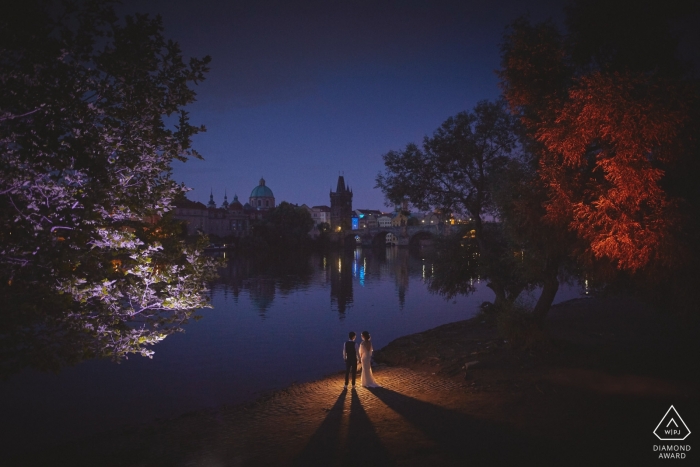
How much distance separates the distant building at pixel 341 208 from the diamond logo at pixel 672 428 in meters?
159

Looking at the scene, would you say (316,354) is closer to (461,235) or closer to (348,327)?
(348,327)

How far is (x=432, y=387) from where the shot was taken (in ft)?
39.7

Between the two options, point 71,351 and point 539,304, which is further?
point 539,304

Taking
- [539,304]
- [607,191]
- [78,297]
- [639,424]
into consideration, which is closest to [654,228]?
[607,191]

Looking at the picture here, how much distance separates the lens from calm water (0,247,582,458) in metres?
13.8

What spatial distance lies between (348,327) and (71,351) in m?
20.8

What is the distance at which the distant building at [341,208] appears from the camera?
558 ft

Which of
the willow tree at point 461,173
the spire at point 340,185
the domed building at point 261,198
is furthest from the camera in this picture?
the domed building at point 261,198

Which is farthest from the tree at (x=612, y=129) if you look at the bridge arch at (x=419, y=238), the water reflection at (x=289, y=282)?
the bridge arch at (x=419, y=238)

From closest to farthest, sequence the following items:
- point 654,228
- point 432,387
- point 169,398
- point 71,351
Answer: point 71,351 < point 654,228 < point 432,387 < point 169,398

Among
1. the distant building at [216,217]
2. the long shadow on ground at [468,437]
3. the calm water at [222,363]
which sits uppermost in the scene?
the distant building at [216,217]

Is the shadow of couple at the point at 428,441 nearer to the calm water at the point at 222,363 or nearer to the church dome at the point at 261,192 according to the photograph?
the calm water at the point at 222,363

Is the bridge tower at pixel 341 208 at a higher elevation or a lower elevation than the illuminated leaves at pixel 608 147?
higher

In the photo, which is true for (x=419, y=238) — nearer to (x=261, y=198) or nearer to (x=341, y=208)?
(x=341, y=208)
